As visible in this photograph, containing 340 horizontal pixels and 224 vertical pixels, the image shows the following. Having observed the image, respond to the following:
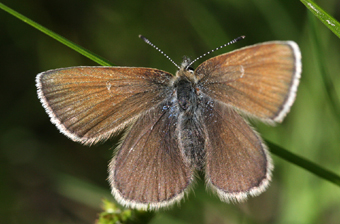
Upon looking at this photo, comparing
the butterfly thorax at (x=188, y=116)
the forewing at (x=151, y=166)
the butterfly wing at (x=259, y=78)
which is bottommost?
the forewing at (x=151, y=166)

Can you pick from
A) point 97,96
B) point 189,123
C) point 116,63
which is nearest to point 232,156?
point 189,123

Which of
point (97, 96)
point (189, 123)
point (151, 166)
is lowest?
point (151, 166)

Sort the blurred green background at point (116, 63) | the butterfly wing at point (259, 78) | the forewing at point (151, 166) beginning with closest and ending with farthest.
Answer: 1. the butterfly wing at point (259, 78)
2. the forewing at point (151, 166)
3. the blurred green background at point (116, 63)

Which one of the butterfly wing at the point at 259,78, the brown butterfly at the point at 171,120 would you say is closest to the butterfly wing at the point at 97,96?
the brown butterfly at the point at 171,120

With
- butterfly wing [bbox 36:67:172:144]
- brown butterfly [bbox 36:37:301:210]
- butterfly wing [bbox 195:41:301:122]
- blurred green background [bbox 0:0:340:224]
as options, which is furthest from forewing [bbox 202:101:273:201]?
blurred green background [bbox 0:0:340:224]

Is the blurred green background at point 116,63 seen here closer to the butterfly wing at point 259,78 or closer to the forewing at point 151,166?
the forewing at point 151,166

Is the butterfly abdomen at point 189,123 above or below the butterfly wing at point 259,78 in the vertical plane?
below

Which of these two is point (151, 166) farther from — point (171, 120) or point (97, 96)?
point (97, 96)
